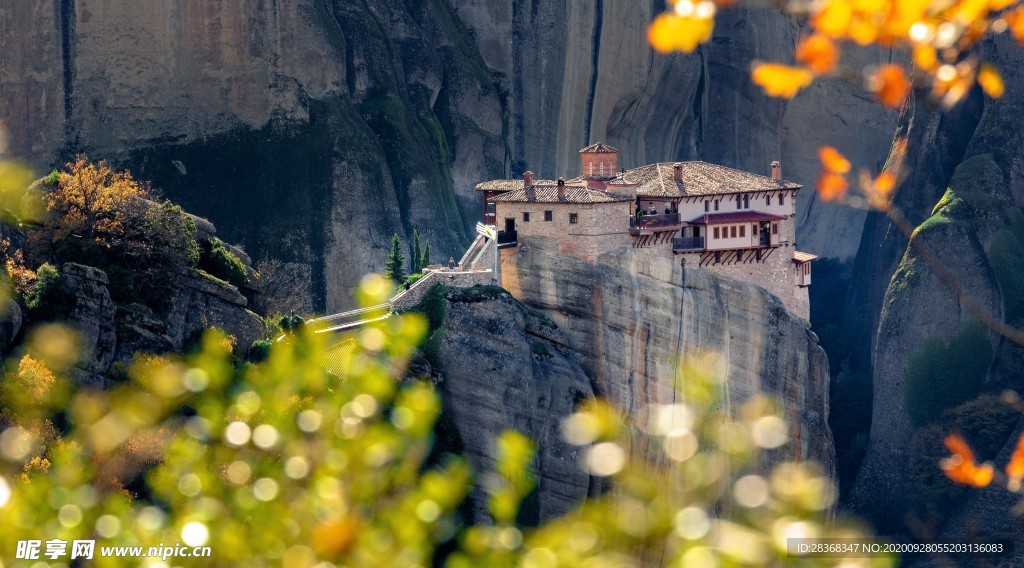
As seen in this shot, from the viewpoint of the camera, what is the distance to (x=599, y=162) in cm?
6650

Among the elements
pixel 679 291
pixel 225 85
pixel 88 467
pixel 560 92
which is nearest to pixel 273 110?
pixel 225 85

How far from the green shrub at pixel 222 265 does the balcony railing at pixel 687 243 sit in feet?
44.7

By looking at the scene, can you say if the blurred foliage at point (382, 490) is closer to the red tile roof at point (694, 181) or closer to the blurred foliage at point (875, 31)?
the blurred foliage at point (875, 31)

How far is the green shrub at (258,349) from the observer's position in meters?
53.2

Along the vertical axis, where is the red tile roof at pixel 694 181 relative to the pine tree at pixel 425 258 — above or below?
above

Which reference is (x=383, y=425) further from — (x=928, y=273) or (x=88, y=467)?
(x=928, y=273)

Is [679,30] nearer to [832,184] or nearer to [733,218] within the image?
[832,184]

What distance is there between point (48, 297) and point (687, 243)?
21.3 m

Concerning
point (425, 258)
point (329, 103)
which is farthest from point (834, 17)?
point (329, 103)

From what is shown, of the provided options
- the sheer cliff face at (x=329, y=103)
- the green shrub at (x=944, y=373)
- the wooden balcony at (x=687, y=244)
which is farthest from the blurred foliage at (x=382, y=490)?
the green shrub at (x=944, y=373)

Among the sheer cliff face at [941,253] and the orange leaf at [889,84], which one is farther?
the sheer cliff face at [941,253]

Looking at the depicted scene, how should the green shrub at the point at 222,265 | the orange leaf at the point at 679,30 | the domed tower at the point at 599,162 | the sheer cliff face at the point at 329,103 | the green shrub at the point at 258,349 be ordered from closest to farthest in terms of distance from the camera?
the orange leaf at the point at 679,30, the green shrub at the point at 258,349, the green shrub at the point at 222,265, the domed tower at the point at 599,162, the sheer cliff face at the point at 329,103

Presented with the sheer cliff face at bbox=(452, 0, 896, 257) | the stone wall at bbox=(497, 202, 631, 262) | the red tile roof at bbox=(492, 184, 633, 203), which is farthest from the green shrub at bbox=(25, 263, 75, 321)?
the sheer cliff face at bbox=(452, 0, 896, 257)

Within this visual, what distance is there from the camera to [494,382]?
56.4 meters
